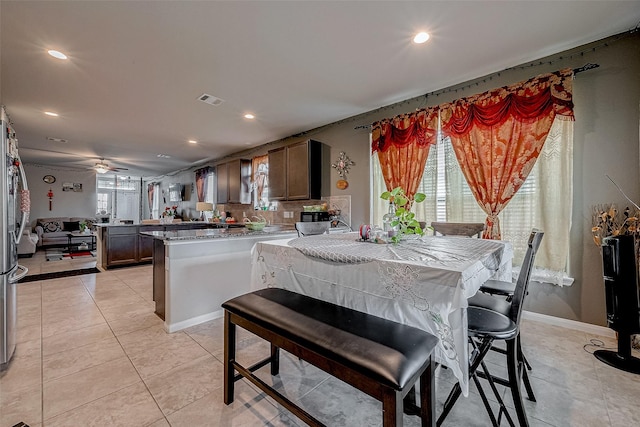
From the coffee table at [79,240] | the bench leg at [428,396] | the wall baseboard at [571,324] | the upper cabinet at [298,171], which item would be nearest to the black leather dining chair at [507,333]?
the bench leg at [428,396]

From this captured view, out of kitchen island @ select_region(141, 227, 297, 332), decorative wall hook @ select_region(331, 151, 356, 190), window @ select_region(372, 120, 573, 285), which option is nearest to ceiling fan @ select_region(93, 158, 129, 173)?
kitchen island @ select_region(141, 227, 297, 332)

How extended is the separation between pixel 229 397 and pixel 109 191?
1171 cm

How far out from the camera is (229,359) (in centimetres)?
149

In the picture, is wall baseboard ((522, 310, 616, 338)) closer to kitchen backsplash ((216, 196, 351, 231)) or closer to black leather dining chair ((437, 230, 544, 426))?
black leather dining chair ((437, 230, 544, 426))

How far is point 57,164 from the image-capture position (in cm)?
802

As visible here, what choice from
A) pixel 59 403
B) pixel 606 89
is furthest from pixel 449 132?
pixel 59 403

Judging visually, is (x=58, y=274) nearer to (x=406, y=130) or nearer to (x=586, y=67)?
(x=406, y=130)

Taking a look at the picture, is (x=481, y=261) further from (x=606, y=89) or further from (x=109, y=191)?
(x=109, y=191)

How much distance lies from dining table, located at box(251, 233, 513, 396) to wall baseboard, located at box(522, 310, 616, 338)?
1.61m

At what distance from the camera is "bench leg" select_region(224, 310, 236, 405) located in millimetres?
1488

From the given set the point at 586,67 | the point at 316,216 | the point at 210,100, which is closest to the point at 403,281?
the point at 586,67

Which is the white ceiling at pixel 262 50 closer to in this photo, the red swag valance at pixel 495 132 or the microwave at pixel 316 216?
the red swag valance at pixel 495 132

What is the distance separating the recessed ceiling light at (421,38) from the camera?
2.14 m

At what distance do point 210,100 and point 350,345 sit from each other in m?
3.50
